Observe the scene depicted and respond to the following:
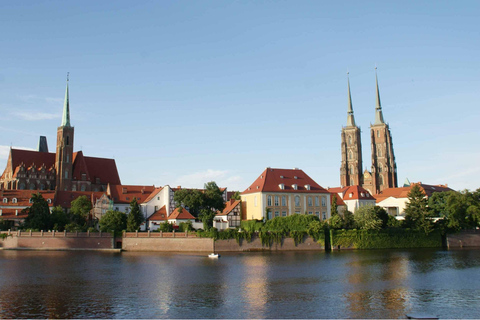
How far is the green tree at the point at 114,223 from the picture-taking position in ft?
242

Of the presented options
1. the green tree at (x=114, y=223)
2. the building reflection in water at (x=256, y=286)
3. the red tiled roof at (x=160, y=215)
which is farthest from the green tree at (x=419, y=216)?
the green tree at (x=114, y=223)

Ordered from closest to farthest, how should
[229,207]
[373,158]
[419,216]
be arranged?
[419,216], [229,207], [373,158]

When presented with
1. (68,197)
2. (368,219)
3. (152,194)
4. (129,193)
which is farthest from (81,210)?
(368,219)

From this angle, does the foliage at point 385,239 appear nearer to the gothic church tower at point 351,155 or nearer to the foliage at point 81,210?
the foliage at point 81,210

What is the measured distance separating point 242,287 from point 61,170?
84990 mm

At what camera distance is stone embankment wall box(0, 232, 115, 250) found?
72.6 meters

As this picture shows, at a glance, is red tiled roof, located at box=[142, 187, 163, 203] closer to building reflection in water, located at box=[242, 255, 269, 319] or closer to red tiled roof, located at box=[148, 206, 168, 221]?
red tiled roof, located at box=[148, 206, 168, 221]

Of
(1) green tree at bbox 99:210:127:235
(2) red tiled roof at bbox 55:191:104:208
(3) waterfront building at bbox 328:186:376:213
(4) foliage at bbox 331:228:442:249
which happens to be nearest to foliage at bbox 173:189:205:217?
(1) green tree at bbox 99:210:127:235

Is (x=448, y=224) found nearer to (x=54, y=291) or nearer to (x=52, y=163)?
(x=54, y=291)

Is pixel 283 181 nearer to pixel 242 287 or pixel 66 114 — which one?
pixel 242 287

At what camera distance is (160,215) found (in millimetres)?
86062

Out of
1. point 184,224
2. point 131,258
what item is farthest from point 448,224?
point 131,258

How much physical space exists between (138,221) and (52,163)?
4922cm

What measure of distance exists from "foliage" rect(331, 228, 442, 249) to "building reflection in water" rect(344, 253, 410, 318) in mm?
14796
